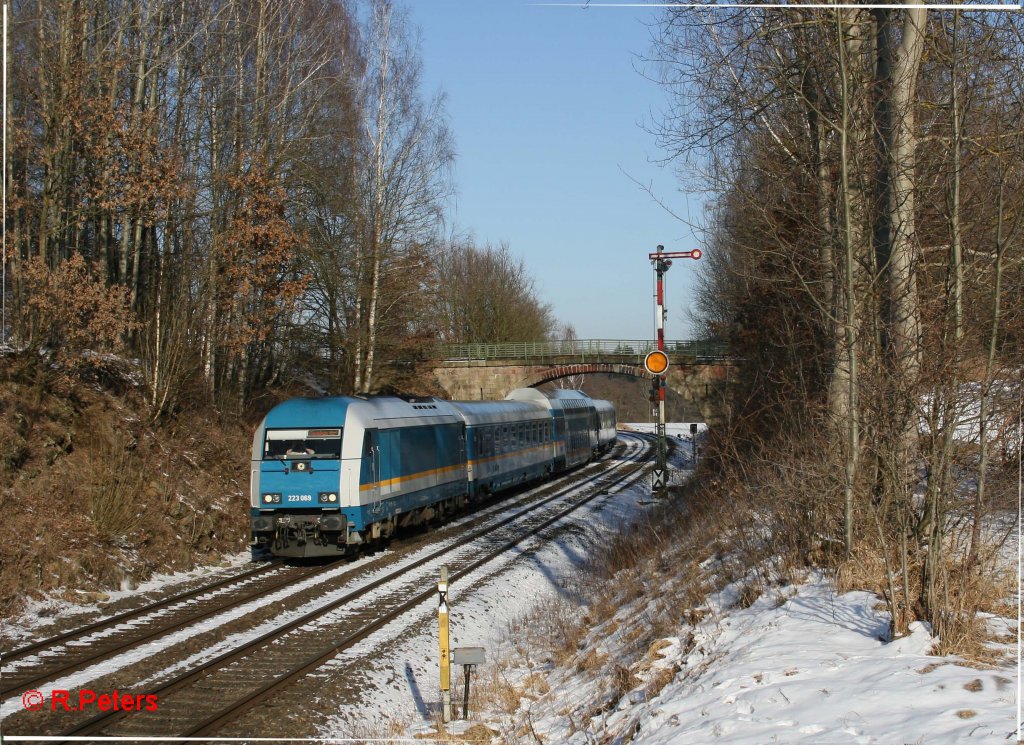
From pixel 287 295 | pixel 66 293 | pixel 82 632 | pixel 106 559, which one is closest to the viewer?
pixel 82 632

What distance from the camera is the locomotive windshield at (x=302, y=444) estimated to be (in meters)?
14.6

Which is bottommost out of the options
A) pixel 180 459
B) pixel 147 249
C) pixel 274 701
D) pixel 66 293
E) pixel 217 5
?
pixel 274 701

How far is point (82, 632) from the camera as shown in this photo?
10125mm

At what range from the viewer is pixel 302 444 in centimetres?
1471

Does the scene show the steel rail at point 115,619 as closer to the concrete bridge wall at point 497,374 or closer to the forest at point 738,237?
the forest at point 738,237

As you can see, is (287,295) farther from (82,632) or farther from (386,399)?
(82,632)

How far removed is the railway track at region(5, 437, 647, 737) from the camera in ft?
24.3

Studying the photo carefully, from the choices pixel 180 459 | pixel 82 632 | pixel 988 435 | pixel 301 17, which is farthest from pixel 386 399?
pixel 301 17

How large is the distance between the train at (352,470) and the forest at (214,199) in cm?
371

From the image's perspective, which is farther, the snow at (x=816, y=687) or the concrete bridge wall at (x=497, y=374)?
the concrete bridge wall at (x=497, y=374)

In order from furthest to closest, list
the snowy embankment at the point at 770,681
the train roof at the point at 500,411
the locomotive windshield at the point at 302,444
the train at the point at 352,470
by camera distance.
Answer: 1. the train roof at the point at 500,411
2. the locomotive windshield at the point at 302,444
3. the train at the point at 352,470
4. the snowy embankment at the point at 770,681

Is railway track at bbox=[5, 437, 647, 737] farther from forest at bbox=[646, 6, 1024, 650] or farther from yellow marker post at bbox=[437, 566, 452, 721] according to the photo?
forest at bbox=[646, 6, 1024, 650]

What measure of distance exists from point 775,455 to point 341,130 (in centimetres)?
2021

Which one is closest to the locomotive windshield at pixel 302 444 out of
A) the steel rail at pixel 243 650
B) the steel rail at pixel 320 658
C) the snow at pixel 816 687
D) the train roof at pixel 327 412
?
the train roof at pixel 327 412
